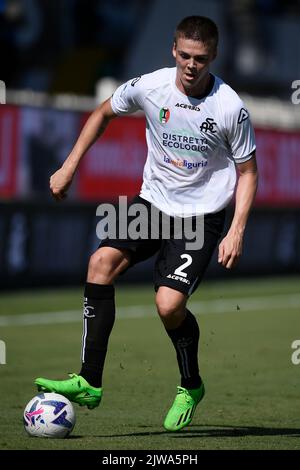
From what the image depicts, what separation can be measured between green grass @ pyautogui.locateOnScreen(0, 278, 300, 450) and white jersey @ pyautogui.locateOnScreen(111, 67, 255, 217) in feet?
4.94

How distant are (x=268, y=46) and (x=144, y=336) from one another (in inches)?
753

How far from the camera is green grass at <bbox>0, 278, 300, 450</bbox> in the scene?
763 centimetres

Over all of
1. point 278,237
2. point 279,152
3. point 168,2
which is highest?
point 168,2

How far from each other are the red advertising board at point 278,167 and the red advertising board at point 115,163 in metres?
2.55

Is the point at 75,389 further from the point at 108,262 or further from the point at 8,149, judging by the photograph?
the point at 8,149

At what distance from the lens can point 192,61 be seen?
770 centimetres

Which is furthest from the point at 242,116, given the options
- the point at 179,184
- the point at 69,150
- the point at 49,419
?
the point at 69,150

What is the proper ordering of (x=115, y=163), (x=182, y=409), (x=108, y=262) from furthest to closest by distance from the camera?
(x=115, y=163)
(x=182, y=409)
(x=108, y=262)

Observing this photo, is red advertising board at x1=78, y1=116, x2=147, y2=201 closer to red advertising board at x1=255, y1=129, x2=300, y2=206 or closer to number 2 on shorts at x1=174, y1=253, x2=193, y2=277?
red advertising board at x1=255, y1=129, x2=300, y2=206

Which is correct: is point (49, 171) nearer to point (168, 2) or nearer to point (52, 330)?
point (52, 330)

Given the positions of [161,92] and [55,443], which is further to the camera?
[161,92]

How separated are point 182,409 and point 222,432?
12.1 inches

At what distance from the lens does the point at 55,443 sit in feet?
24.0
